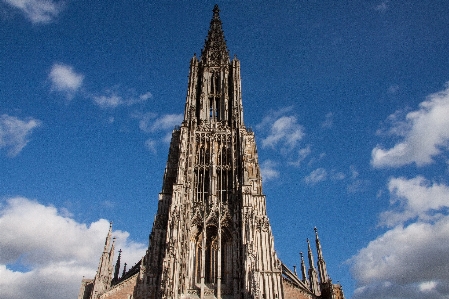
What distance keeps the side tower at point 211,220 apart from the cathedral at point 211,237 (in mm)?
72

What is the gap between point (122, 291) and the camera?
88.8 ft

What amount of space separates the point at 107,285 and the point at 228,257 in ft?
32.0

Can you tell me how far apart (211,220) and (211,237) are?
4.52 feet

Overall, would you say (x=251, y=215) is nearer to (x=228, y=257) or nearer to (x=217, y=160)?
(x=228, y=257)

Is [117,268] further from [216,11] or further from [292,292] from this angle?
[216,11]

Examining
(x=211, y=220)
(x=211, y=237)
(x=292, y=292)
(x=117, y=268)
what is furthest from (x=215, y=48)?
(x=292, y=292)

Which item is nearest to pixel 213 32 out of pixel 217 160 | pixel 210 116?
pixel 210 116

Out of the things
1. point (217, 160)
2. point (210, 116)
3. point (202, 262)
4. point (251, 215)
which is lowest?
point (202, 262)

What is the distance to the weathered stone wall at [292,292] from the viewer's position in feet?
88.4

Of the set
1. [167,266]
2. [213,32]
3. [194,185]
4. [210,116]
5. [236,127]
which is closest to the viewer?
[167,266]

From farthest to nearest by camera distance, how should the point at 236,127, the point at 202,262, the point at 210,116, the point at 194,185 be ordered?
the point at 210,116
the point at 236,127
the point at 194,185
the point at 202,262

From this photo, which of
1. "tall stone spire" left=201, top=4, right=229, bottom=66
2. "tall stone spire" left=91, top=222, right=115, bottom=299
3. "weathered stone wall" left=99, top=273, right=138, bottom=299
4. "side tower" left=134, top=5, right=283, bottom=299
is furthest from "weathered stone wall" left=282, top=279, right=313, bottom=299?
"tall stone spire" left=201, top=4, right=229, bottom=66

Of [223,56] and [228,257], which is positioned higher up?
[223,56]

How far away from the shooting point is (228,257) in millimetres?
28250
